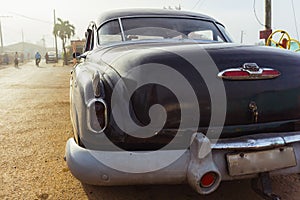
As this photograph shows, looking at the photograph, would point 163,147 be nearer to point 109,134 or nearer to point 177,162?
point 177,162

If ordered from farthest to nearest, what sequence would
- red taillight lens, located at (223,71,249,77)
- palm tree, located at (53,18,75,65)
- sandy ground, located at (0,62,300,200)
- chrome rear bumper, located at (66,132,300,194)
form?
palm tree, located at (53,18,75,65), sandy ground, located at (0,62,300,200), red taillight lens, located at (223,71,249,77), chrome rear bumper, located at (66,132,300,194)

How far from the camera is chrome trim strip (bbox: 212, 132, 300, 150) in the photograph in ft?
6.56

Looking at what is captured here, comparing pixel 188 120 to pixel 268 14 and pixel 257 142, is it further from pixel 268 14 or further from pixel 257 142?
pixel 268 14

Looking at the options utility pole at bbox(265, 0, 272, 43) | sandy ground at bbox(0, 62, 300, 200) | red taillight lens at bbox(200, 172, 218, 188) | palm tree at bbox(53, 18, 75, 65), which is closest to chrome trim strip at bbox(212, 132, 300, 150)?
red taillight lens at bbox(200, 172, 218, 188)

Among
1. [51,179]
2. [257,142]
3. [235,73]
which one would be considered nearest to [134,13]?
[235,73]

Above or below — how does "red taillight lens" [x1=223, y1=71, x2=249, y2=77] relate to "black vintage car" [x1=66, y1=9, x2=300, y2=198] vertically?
above

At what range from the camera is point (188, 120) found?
6.73 feet

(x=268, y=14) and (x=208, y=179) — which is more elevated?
(x=268, y=14)

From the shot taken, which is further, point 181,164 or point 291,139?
point 291,139

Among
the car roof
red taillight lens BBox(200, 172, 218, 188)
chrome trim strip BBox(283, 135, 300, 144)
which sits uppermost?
the car roof

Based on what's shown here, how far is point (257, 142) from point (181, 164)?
1.81 feet

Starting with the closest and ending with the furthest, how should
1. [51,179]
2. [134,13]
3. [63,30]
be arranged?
[51,179] → [134,13] → [63,30]

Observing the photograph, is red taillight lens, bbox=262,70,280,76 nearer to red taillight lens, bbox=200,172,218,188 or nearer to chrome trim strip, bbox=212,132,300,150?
chrome trim strip, bbox=212,132,300,150

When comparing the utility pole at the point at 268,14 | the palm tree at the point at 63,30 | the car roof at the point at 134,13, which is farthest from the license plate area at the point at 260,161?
the palm tree at the point at 63,30
